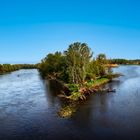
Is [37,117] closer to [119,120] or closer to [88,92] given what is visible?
[119,120]

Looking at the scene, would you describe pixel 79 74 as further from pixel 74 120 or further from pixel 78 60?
pixel 74 120

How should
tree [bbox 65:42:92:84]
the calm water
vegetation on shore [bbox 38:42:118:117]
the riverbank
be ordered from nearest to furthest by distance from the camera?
the calm water → the riverbank → vegetation on shore [bbox 38:42:118:117] → tree [bbox 65:42:92:84]

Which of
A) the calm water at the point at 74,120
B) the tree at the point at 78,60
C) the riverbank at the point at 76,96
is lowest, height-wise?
the calm water at the point at 74,120

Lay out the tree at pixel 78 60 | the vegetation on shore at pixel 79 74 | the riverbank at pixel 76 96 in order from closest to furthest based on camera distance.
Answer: the riverbank at pixel 76 96
the vegetation on shore at pixel 79 74
the tree at pixel 78 60

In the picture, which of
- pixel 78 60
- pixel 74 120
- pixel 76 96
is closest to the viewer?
pixel 74 120

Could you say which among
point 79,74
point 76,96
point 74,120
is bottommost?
point 74,120

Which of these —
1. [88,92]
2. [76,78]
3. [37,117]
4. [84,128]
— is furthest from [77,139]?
[76,78]

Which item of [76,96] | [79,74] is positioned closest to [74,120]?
[76,96]

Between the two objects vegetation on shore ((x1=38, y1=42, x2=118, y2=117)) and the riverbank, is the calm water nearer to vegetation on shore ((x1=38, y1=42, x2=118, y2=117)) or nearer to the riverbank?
the riverbank

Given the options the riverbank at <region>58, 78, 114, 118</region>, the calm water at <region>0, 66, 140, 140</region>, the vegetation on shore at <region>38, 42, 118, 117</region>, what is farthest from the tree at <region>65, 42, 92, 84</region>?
the calm water at <region>0, 66, 140, 140</region>

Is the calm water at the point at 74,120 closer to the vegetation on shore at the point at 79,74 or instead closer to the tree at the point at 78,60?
the vegetation on shore at the point at 79,74

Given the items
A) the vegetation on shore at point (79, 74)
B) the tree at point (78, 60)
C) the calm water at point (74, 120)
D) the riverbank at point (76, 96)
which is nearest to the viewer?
the calm water at point (74, 120)

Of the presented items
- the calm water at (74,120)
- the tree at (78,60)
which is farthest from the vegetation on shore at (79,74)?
the calm water at (74,120)

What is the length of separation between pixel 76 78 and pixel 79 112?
31182 mm
